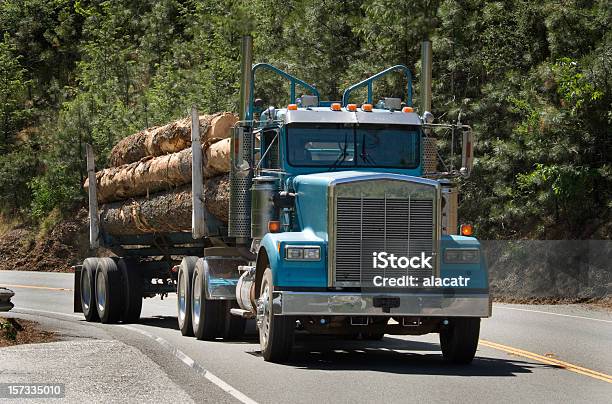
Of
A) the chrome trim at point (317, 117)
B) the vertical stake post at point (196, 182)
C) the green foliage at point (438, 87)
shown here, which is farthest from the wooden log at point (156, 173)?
the green foliage at point (438, 87)

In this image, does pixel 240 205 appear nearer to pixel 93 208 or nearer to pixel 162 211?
pixel 162 211

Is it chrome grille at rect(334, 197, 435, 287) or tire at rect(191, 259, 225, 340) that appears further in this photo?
tire at rect(191, 259, 225, 340)

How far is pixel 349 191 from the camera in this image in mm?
13875

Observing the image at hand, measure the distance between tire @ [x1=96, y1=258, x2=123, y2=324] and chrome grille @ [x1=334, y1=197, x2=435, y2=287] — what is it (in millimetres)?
9871

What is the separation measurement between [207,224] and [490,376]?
692 cm

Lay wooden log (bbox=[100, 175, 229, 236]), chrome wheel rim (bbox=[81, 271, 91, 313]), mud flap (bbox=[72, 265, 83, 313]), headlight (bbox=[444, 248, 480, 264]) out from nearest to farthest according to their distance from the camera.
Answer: headlight (bbox=[444, 248, 480, 264])
wooden log (bbox=[100, 175, 229, 236])
chrome wheel rim (bbox=[81, 271, 91, 313])
mud flap (bbox=[72, 265, 83, 313])

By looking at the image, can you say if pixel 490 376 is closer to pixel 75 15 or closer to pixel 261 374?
pixel 261 374

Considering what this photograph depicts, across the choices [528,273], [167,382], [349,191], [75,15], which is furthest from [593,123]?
[75,15]

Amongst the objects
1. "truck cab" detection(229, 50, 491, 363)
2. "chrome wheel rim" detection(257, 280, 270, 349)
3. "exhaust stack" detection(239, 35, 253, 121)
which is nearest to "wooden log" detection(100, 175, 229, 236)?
"exhaust stack" detection(239, 35, 253, 121)

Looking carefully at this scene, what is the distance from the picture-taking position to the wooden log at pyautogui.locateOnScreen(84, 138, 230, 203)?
60.3ft

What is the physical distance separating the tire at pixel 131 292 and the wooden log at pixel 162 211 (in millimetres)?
752

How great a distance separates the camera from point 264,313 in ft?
47.3

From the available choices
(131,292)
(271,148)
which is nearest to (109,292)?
(131,292)

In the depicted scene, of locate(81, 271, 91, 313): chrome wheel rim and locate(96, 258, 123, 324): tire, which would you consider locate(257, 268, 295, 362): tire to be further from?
locate(81, 271, 91, 313): chrome wheel rim
